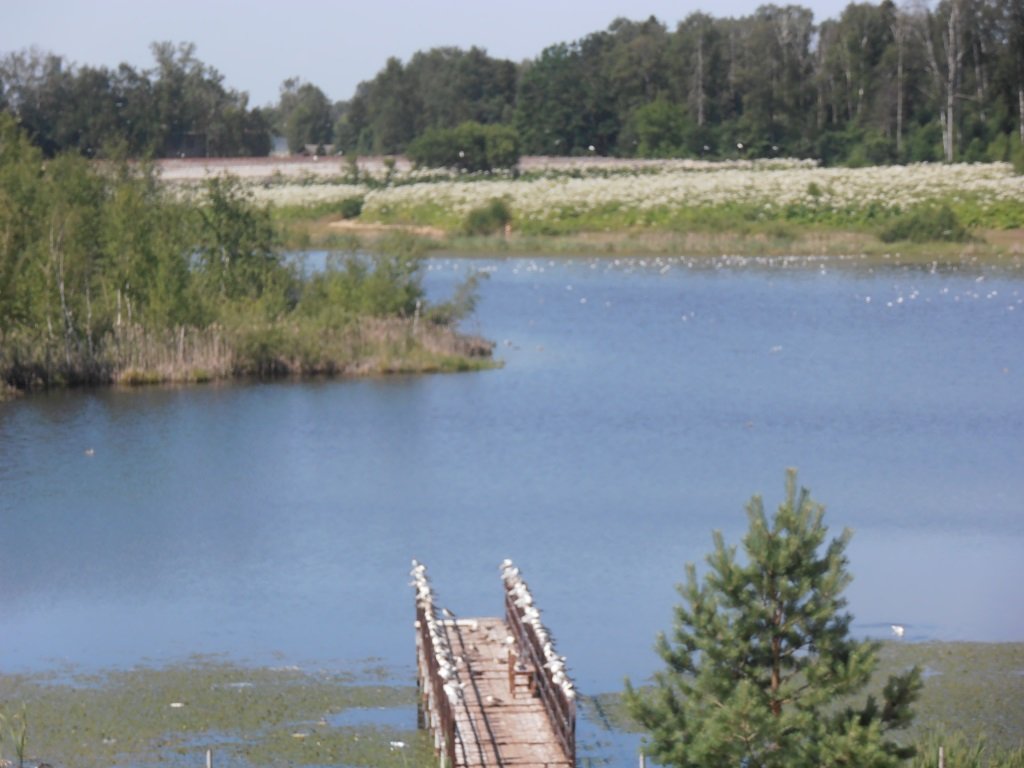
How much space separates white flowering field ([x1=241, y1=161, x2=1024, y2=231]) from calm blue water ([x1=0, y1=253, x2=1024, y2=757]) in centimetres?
2666

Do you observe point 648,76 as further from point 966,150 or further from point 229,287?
point 229,287

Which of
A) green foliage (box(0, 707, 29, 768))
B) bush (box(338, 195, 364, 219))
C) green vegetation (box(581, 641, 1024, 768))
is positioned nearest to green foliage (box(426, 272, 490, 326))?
green vegetation (box(581, 641, 1024, 768))

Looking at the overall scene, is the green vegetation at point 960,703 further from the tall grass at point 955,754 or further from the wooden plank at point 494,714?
the wooden plank at point 494,714

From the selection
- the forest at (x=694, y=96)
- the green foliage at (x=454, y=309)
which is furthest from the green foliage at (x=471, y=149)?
the green foliage at (x=454, y=309)

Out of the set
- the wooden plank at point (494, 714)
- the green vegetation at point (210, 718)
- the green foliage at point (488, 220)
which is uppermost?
the green foliage at point (488, 220)

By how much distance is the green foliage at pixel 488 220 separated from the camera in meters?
66.8

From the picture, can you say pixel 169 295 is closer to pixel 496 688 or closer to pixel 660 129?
pixel 496 688

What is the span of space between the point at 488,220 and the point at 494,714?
55591mm

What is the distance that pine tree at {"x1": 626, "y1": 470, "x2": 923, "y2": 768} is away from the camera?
9234 millimetres

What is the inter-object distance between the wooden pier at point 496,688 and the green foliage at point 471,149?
2899 inches

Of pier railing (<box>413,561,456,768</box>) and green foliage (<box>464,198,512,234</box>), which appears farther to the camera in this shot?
green foliage (<box>464,198,512,234</box>)

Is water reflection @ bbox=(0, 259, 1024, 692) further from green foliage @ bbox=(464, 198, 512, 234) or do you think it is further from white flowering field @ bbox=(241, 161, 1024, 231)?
green foliage @ bbox=(464, 198, 512, 234)

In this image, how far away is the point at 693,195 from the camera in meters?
69.5

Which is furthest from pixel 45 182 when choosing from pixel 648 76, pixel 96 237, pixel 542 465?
pixel 648 76
